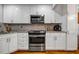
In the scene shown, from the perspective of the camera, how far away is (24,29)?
5.33 metres

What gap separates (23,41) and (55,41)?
41.8 inches

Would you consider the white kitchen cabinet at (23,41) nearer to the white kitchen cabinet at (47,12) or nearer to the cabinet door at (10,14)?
the cabinet door at (10,14)

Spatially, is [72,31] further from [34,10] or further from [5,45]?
[5,45]

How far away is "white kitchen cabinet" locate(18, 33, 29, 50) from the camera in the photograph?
4656 mm

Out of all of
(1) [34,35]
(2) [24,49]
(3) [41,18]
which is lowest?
(2) [24,49]

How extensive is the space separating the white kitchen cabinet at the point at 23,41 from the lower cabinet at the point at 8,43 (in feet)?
0.74

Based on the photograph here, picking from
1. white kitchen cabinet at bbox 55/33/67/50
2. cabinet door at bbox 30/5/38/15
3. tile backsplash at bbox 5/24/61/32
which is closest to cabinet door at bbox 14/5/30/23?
cabinet door at bbox 30/5/38/15

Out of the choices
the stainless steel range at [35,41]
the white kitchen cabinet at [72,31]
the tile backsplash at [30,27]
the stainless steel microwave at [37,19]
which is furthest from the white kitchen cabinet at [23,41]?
the white kitchen cabinet at [72,31]

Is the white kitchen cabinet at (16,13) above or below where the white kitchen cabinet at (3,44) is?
above

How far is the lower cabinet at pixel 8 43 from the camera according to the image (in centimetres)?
363
